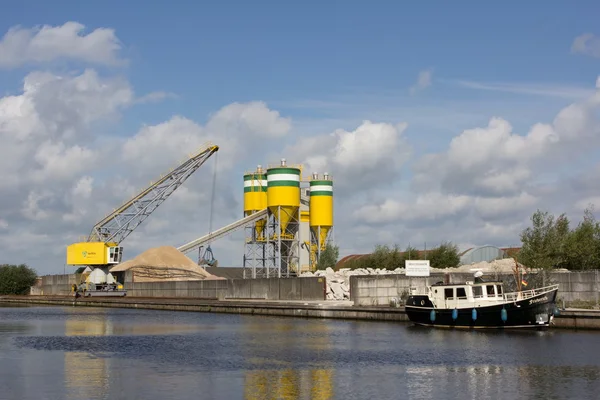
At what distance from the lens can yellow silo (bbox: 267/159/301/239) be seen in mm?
110125

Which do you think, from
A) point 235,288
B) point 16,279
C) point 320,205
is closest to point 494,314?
point 235,288

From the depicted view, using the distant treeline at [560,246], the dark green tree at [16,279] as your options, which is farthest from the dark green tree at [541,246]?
the dark green tree at [16,279]

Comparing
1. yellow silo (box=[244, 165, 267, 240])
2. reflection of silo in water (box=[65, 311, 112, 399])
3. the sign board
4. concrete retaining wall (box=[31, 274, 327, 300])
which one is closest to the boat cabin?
the sign board

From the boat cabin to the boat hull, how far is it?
36cm

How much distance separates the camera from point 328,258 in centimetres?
11600

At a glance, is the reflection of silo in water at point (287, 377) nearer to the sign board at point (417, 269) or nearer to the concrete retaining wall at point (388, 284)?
the sign board at point (417, 269)

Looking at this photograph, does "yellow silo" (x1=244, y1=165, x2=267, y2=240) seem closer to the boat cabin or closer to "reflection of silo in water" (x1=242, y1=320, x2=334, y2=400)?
the boat cabin

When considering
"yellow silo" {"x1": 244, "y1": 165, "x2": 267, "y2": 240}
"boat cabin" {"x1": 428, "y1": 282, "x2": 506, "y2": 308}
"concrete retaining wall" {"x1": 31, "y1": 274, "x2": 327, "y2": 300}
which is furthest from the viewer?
"yellow silo" {"x1": 244, "y1": 165, "x2": 267, "y2": 240}

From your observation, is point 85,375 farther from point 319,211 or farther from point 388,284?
point 319,211

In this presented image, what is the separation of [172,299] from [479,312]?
5737 centimetres

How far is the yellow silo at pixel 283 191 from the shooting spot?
11012 centimetres

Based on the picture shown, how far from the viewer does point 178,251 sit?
12306cm

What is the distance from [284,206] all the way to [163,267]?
21.4m

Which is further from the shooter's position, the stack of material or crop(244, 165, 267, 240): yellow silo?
crop(244, 165, 267, 240): yellow silo
